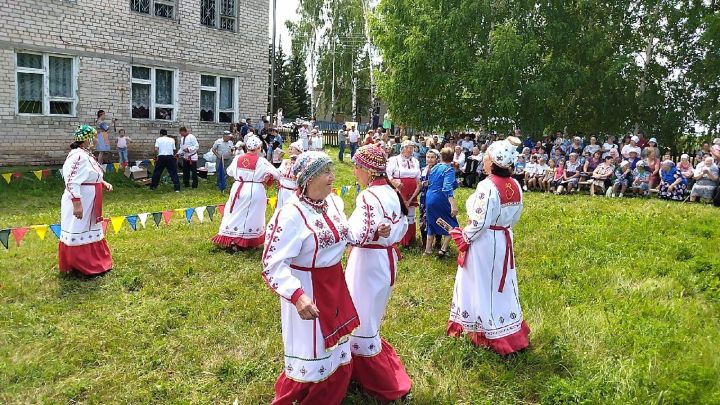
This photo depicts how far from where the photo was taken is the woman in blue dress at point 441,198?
26.2 feet

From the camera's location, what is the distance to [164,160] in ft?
49.2

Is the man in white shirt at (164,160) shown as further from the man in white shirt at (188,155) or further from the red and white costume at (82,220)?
the red and white costume at (82,220)

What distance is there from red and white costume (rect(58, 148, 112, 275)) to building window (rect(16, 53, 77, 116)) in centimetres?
936

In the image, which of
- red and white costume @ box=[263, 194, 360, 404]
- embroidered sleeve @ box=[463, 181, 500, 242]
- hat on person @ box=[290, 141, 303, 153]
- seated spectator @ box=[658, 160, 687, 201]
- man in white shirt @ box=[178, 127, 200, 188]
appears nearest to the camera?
red and white costume @ box=[263, 194, 360, 404]

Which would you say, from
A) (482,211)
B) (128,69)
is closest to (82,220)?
(482,211)

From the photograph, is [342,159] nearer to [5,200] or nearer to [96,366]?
[5,200]

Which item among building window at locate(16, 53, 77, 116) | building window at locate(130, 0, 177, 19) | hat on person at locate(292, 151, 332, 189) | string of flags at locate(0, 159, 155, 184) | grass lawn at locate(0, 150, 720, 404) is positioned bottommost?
grass lawn at locate(0, 150, 720, 404)

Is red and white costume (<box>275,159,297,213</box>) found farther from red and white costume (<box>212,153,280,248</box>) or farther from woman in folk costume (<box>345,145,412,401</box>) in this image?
woman in folk costume (<box>345,145,412,401</box>)

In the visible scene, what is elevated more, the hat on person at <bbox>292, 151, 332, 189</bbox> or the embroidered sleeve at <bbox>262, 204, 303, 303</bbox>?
the hat on person at <bbox>292, 151, 332, 189</bbox>

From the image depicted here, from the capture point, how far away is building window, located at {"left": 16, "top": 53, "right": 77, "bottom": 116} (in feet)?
47.1

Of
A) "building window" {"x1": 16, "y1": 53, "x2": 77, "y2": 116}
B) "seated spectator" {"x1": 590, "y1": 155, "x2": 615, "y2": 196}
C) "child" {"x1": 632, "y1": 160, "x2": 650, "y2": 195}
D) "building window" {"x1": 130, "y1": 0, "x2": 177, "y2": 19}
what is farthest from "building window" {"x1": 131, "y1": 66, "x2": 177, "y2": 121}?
"child" {"x1": 632, "y1": 160, "x2": 650, "y2": 195}

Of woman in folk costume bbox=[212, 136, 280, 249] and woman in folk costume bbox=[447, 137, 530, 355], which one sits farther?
woman in folk costume bbox=[212, 136, 280, 249]

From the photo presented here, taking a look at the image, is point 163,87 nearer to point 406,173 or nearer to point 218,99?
point 218,99

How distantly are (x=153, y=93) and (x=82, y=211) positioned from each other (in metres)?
11.2
